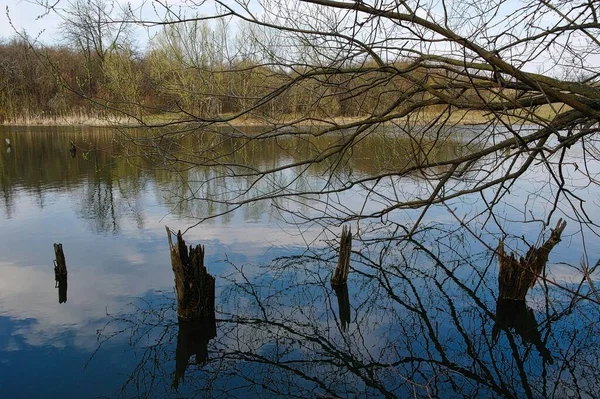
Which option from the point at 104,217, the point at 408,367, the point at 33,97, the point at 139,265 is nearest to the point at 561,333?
the point at 408,367

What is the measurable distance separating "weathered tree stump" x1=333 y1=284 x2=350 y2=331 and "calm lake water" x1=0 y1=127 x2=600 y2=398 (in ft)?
0.07

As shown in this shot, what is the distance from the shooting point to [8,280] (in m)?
6.10

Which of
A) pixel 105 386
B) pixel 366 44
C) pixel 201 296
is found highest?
pixel 366 44

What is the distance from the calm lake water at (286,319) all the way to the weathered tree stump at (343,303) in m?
0.02

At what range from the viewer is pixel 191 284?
498 centimetres

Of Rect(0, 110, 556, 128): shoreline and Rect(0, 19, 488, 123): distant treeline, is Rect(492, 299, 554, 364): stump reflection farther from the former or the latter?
Rect(0, 19, 488, 123): distant treeline

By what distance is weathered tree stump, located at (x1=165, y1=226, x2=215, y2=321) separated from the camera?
4941mm

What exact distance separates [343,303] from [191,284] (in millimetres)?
1672

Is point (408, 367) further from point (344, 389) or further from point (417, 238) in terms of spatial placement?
point (417, 238)

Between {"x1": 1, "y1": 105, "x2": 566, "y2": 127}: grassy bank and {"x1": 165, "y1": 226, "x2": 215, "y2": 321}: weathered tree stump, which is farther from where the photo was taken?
{"x1": 165, "y1": 226, "x2": 215, "y2": 321}: weathered tree stump

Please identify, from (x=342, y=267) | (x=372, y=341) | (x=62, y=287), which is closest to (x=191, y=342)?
(x=372, y=341)

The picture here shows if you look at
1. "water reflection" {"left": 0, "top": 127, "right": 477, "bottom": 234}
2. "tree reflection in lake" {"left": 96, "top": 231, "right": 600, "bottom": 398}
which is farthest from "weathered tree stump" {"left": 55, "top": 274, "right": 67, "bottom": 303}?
"water reflection" {"left": 0, "top": 127, "right": 477, "bottom": 234}

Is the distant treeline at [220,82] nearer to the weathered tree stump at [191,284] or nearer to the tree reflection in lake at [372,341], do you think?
the weathered tree stump at [191,284]

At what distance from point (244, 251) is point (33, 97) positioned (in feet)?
89.0
